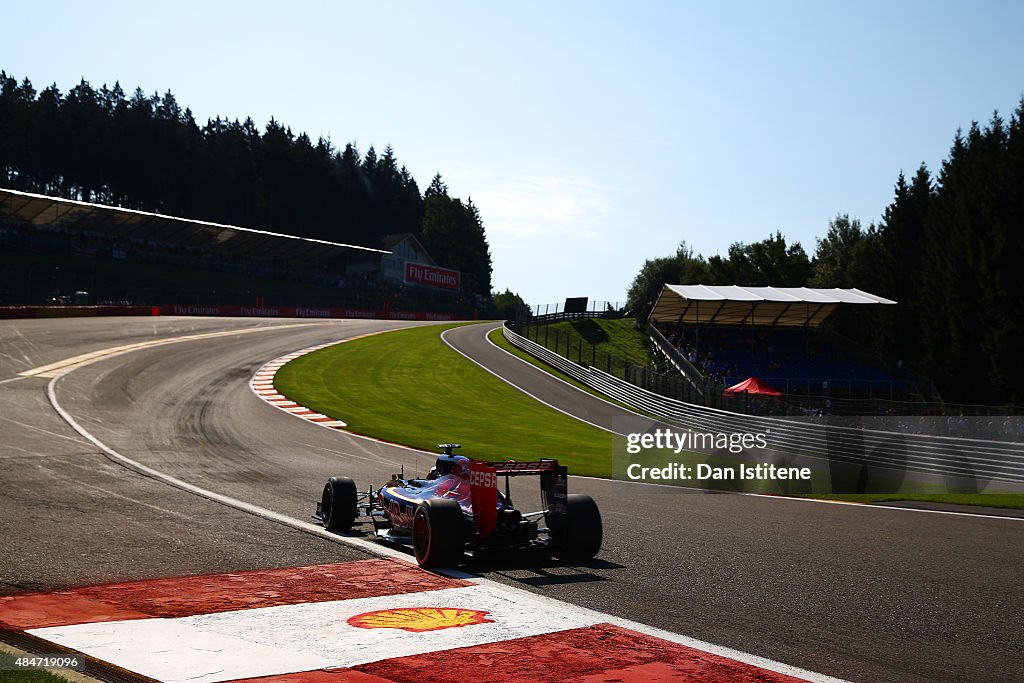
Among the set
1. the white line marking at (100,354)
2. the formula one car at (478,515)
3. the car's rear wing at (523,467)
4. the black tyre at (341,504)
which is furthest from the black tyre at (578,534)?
the white line marking at (100,354)

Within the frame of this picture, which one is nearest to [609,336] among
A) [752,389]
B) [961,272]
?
[961,272]

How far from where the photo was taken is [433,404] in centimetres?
3678

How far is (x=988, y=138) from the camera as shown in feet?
198

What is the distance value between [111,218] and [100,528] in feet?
227

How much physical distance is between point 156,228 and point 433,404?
5057cm

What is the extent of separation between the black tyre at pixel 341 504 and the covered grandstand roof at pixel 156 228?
61.7 meters

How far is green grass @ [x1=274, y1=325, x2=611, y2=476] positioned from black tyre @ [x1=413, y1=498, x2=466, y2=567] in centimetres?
1132

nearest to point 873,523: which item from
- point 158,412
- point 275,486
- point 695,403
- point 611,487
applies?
point 611,487

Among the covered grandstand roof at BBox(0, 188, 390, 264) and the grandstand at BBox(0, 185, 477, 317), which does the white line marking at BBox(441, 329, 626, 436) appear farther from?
the covered grandstand roof at BBox(0, 188, 390, 264)

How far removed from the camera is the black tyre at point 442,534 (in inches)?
394

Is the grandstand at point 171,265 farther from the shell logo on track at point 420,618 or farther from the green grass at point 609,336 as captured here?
the shell logo on track at point 420,618

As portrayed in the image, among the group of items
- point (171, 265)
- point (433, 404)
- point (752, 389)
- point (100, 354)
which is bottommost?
point (433, 404)

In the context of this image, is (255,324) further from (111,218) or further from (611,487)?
(611,487)

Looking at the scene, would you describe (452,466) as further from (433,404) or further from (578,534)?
(433,404)
